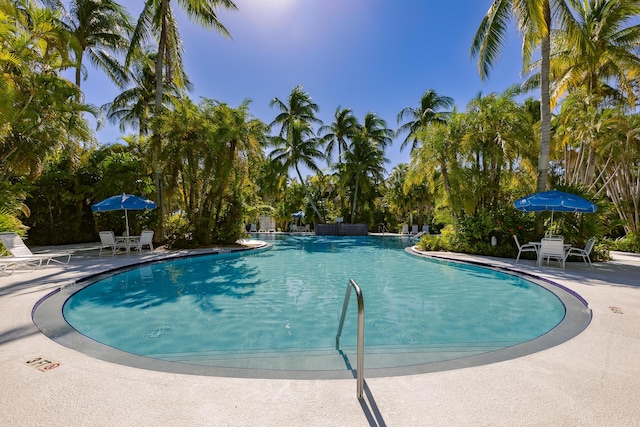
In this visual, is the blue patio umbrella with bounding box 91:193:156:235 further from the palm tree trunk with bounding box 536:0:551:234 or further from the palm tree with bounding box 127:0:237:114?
the palm tree trunk with bounding box 536:0:551:234

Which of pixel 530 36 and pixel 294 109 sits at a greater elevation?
pixel 294 109

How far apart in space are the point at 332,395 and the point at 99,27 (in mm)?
20531

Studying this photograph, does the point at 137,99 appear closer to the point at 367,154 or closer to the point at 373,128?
the point at 367,154

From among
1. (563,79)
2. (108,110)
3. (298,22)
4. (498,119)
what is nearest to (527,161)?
(498,119)

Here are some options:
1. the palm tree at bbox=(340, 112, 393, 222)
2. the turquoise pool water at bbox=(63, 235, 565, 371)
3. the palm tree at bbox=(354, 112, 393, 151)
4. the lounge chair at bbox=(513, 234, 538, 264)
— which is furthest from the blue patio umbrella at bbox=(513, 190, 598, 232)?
the palm tree at bbox=(354, 112, 393, 151)

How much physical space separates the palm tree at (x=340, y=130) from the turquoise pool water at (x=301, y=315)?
19.1m

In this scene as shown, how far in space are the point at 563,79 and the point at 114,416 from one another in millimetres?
18275

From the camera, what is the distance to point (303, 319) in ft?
16.0

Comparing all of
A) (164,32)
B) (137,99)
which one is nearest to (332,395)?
(164,32)

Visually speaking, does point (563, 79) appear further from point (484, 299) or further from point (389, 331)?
point (389, 331)

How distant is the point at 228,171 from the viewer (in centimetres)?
1270

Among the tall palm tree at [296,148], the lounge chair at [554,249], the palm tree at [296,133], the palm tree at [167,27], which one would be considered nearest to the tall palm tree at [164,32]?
the palm tree at [167,27]

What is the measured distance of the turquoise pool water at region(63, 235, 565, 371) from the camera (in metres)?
3.61

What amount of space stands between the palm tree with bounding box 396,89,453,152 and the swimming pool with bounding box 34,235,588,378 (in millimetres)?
18062
